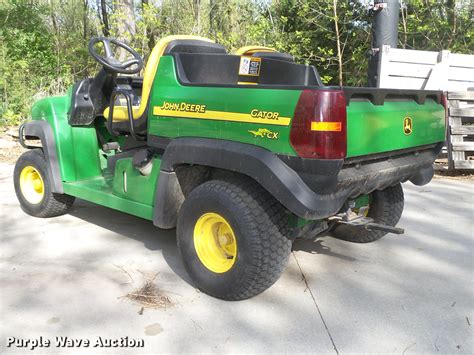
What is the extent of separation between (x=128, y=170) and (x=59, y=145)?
99cm

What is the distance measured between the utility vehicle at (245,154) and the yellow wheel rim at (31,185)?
540mm

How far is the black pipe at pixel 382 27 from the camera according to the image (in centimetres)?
663

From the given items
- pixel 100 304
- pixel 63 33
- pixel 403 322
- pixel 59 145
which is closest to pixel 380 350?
pixel 403 322

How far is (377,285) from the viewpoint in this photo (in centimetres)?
317

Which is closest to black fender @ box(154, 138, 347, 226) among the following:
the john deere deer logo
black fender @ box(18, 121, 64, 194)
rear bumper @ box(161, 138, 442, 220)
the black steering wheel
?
rear bumper @ box(161, 138, 442, 220)

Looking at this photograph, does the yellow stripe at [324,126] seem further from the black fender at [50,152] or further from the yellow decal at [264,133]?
the black fender at [50,152]

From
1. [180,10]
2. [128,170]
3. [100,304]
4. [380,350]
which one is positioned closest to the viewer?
[380,350]

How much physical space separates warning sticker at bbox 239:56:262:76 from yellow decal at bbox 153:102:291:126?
0.79 meters

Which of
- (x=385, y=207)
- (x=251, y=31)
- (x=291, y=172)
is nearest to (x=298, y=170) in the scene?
(x=291, y=172)

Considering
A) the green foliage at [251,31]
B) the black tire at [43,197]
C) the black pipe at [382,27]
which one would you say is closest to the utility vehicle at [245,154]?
the black tire at [43,197]

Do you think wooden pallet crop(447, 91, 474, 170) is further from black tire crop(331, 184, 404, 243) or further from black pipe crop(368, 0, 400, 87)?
black tire crop(331, 184, 404, 243)

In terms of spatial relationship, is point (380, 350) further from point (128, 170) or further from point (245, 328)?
point (128, 170)

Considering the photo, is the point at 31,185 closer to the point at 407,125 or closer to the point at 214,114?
the point at 214,114

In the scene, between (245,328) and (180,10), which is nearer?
(245,328)
